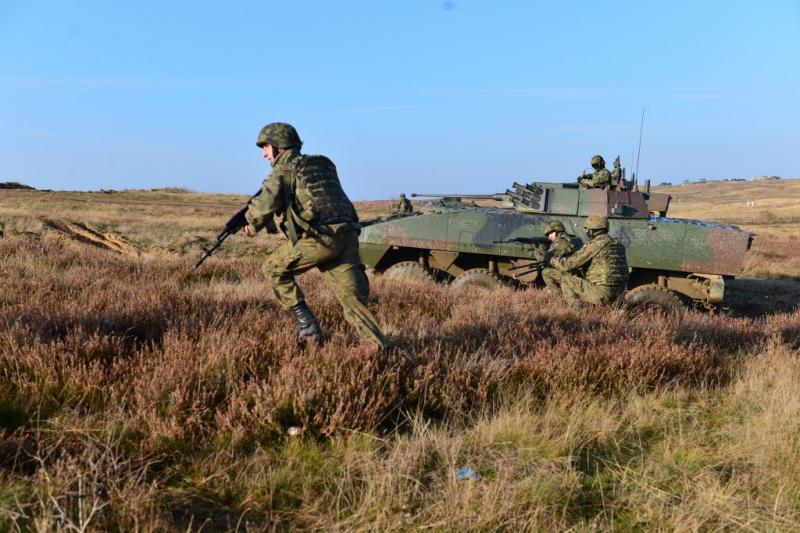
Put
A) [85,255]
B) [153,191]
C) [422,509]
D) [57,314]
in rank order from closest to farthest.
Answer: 1. [422,509]
2. [57,314]
3. [85,255]
4. [153,191]

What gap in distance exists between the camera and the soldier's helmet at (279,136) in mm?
4488

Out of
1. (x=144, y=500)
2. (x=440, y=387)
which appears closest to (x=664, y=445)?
(x=440, y=387)

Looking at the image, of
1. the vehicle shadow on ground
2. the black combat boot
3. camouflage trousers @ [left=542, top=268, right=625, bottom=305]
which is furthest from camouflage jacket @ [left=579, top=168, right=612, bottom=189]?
the black combat boot

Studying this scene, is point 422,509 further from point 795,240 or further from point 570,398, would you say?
point 795,240

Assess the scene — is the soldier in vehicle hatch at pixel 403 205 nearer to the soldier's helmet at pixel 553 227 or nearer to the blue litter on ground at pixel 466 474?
the soldier's helmet at pixel 553 227

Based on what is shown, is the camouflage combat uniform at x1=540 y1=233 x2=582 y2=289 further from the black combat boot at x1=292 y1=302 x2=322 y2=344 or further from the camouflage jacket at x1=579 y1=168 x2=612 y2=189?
the black combat boot at x1=292 y1=302 x2=322 y2=344

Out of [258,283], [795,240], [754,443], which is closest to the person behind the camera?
[754,443]

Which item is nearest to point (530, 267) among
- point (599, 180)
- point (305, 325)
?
point (599, 180)

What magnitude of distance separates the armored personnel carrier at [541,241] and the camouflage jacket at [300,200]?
17.1 feet

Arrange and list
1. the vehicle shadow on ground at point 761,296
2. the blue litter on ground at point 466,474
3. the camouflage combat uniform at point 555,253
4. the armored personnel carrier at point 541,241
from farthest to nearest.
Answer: the vehicle shadow on ground at point 761,296
the armored personnel carrier at point 541,241
the camouflage combat uniform at point 555,253
the blue litter on ground at point 466,474

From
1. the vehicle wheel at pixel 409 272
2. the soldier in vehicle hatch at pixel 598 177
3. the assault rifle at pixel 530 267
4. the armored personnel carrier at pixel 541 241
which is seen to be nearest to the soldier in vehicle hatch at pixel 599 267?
the armored personnel carrier at pixel 541 241

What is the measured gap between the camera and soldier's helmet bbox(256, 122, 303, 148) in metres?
4.49

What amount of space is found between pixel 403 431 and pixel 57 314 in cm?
287

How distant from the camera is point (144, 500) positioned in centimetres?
242
